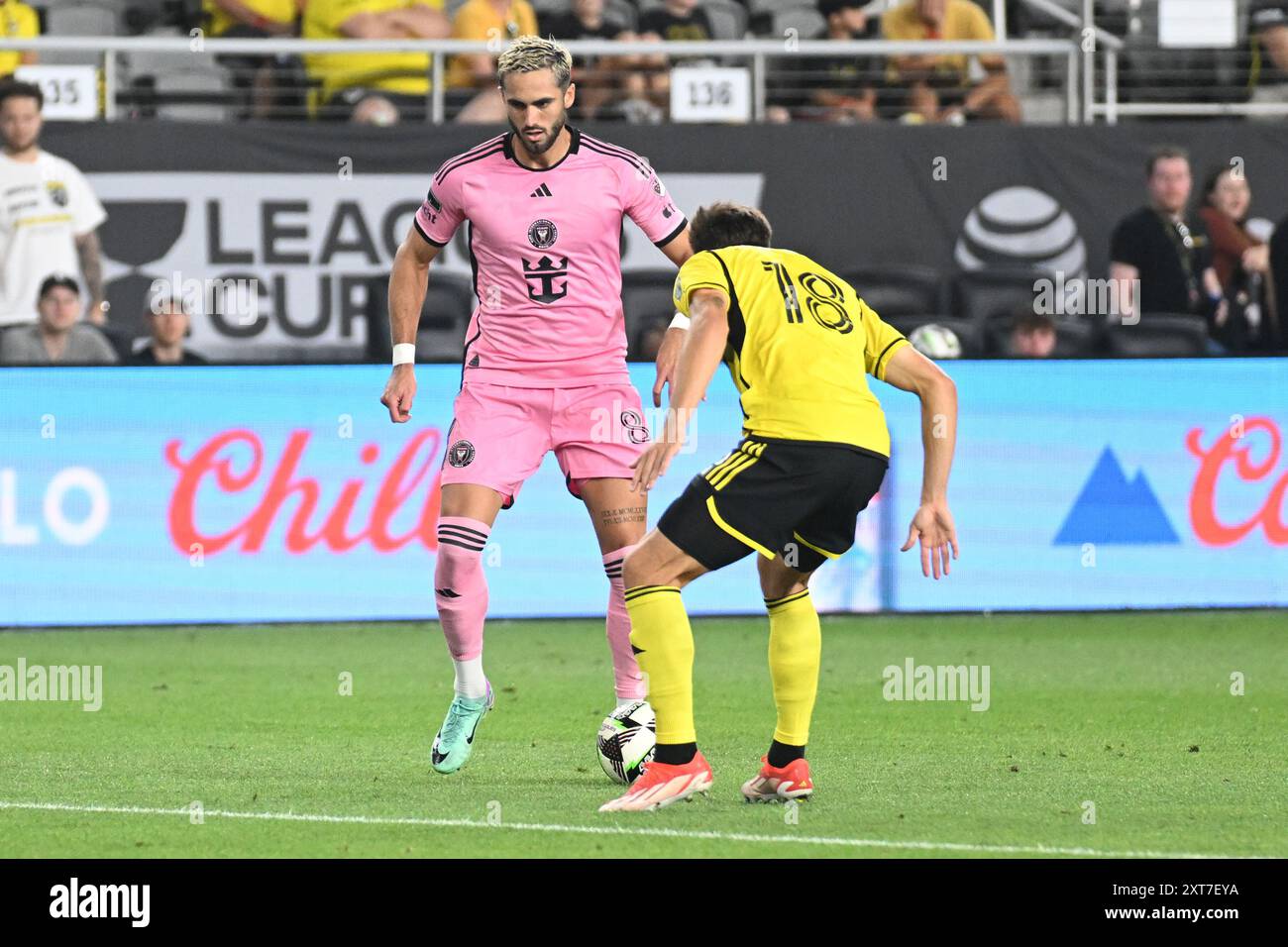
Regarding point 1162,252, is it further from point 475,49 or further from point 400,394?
point 400,394

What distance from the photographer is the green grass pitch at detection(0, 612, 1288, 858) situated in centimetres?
632

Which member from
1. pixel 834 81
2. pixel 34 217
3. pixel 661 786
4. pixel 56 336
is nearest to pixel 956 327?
pixel 834 81

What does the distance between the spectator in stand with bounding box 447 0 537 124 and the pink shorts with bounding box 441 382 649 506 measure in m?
7.76

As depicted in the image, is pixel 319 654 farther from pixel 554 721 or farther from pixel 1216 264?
pixel 1216 264

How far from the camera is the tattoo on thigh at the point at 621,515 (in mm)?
7770

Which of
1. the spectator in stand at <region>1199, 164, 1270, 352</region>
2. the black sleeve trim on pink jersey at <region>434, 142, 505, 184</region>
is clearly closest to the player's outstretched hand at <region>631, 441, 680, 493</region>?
the black sleeve trim on pink jersey at <region>434, 142, 505, 184</region>

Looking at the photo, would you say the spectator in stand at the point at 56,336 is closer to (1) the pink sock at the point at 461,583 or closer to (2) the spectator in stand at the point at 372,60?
(2) the spectator in stand at the point at 372,60

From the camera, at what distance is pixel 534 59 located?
24.1 feet

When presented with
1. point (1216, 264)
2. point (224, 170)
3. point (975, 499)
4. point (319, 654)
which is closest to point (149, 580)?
point (319, 654)

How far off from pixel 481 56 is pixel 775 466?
30.4 ft

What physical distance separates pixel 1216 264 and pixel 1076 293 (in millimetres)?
988

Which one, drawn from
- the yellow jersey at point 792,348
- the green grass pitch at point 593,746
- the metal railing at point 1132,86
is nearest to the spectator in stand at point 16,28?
the green grass pitch at point 593,746

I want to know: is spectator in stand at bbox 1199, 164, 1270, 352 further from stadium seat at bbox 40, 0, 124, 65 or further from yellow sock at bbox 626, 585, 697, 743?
yellow sock at bbox 626, 585, 697, 743

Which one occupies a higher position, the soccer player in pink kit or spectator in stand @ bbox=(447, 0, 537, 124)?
spectator in stand @ bbox=(447, 0, 537, 124)
